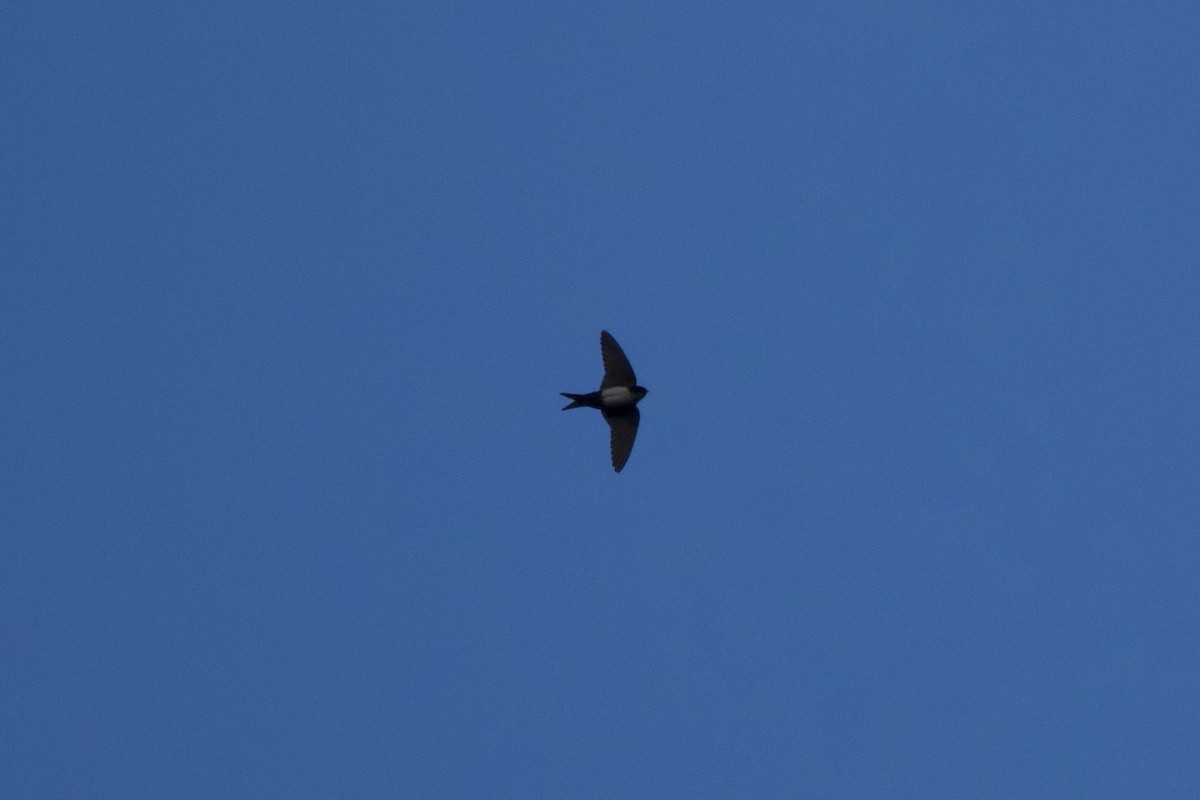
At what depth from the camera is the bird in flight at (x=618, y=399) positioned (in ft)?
82.3

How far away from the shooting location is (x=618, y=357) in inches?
999

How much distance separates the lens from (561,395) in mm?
24500

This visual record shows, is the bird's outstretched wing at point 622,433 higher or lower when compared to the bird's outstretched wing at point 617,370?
lower

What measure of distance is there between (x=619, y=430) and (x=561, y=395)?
137 cm

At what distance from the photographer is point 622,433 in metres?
25.3

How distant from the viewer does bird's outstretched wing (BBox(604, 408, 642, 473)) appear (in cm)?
2520

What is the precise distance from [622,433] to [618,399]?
60cm

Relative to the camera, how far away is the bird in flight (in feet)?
82.3

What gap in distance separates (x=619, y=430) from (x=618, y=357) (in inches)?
47.4

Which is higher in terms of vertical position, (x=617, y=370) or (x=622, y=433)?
(x=617, y=370)

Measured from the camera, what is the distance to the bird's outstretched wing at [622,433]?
82.7ft

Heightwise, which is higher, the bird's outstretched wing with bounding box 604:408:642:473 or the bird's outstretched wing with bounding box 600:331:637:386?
the bird's outstretched wing with bounding box 600:331:637:386
